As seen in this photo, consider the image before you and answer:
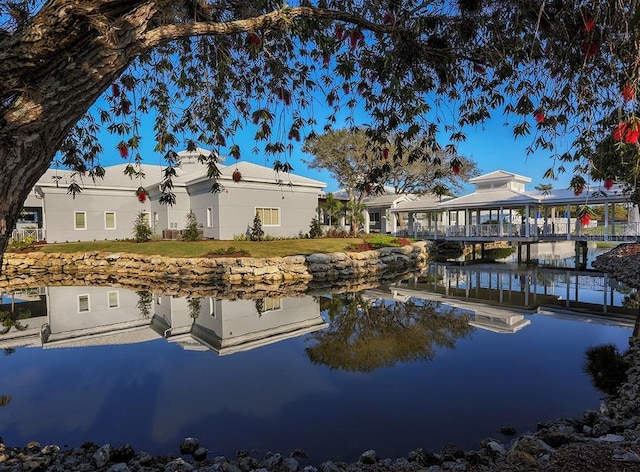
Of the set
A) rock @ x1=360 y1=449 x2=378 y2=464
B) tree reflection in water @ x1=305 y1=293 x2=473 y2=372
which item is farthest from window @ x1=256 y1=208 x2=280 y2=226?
rock @ x1=360 y1=449 x2=378 y2=464

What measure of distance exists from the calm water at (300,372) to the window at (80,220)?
528 inches

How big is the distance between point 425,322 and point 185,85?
279 inches

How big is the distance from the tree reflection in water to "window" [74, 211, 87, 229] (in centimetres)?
1861

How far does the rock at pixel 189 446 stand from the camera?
3.92 m

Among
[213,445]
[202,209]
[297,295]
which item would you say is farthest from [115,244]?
[213,445]

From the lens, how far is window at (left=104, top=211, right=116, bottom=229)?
2383 centimetres

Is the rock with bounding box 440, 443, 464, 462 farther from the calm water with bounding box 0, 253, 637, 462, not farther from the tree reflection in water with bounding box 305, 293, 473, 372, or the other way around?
the tree reflection in water with bounding box 305, 293, 473, 372

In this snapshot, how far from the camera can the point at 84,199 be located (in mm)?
22984

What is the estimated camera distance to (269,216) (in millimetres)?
22797

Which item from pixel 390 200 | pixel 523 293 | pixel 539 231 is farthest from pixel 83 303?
pixel 390 200

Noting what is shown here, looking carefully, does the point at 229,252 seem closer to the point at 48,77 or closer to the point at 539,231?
the point at 48,77

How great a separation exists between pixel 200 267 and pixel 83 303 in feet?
14.5

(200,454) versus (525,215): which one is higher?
(525,215)

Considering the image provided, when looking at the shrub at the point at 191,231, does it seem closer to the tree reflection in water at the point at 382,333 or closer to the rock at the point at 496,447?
the tree reflection in water at the point at 382,333
